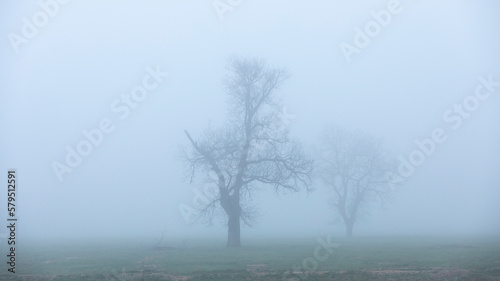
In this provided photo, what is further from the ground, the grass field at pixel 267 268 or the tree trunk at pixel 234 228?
the tree trunk at pixel 234 228

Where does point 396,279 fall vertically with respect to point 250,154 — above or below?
below

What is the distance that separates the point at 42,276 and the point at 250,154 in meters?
20.9

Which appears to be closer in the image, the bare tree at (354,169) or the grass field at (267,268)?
the grass field at (267,268)

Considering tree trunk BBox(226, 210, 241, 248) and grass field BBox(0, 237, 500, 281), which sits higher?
tree trunk BBox(226, 210, 241, 248)

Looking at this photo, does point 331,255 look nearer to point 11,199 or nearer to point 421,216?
point 11,199

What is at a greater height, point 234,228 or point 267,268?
point 234,228

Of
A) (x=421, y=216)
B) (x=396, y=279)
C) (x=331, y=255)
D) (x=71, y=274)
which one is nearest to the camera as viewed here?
(x=396, y=279)

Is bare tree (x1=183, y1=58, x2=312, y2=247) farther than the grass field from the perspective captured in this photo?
Yes

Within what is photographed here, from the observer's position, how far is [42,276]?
2277 cm

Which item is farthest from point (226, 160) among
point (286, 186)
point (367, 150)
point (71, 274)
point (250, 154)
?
point (367, 150)

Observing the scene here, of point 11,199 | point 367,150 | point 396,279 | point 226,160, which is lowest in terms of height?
point 396,279

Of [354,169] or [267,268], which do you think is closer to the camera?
[267,268]

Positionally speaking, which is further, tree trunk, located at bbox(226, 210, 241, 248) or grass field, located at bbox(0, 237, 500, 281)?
tree trunk, located at bbox(226, 210, 241, 248)

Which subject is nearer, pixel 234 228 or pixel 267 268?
pixel 267 268
